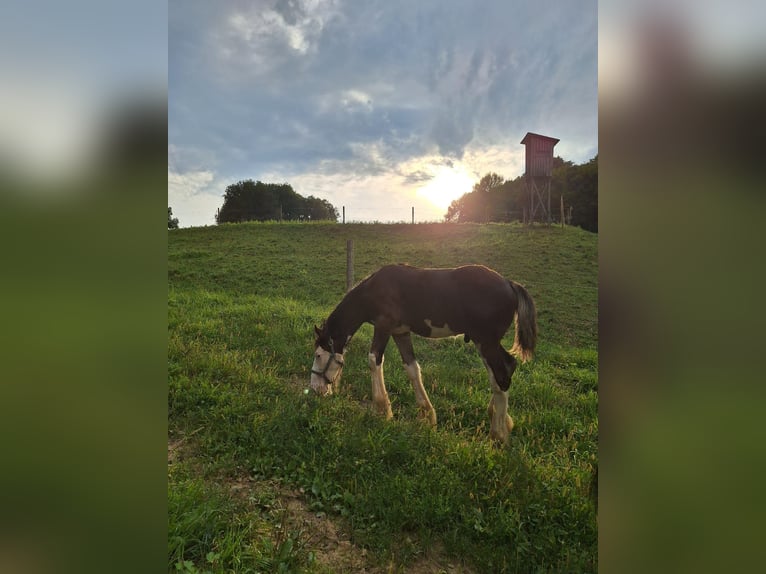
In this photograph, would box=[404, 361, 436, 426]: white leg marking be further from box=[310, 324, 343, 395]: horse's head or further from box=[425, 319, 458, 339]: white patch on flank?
box=[310, 324, 343, 395]: horse's head

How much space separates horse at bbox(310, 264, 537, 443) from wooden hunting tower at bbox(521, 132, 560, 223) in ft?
60.5

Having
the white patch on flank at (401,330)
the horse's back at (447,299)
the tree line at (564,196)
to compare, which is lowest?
the white patch on flank at (401,330)

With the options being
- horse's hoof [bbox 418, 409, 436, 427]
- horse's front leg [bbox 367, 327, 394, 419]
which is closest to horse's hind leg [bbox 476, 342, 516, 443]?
horse's hoof [bbox 418, 409, 436, 427]

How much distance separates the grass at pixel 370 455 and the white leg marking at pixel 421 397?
16cm

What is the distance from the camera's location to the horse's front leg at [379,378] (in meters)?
4.72

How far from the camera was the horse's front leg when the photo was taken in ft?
15.5
